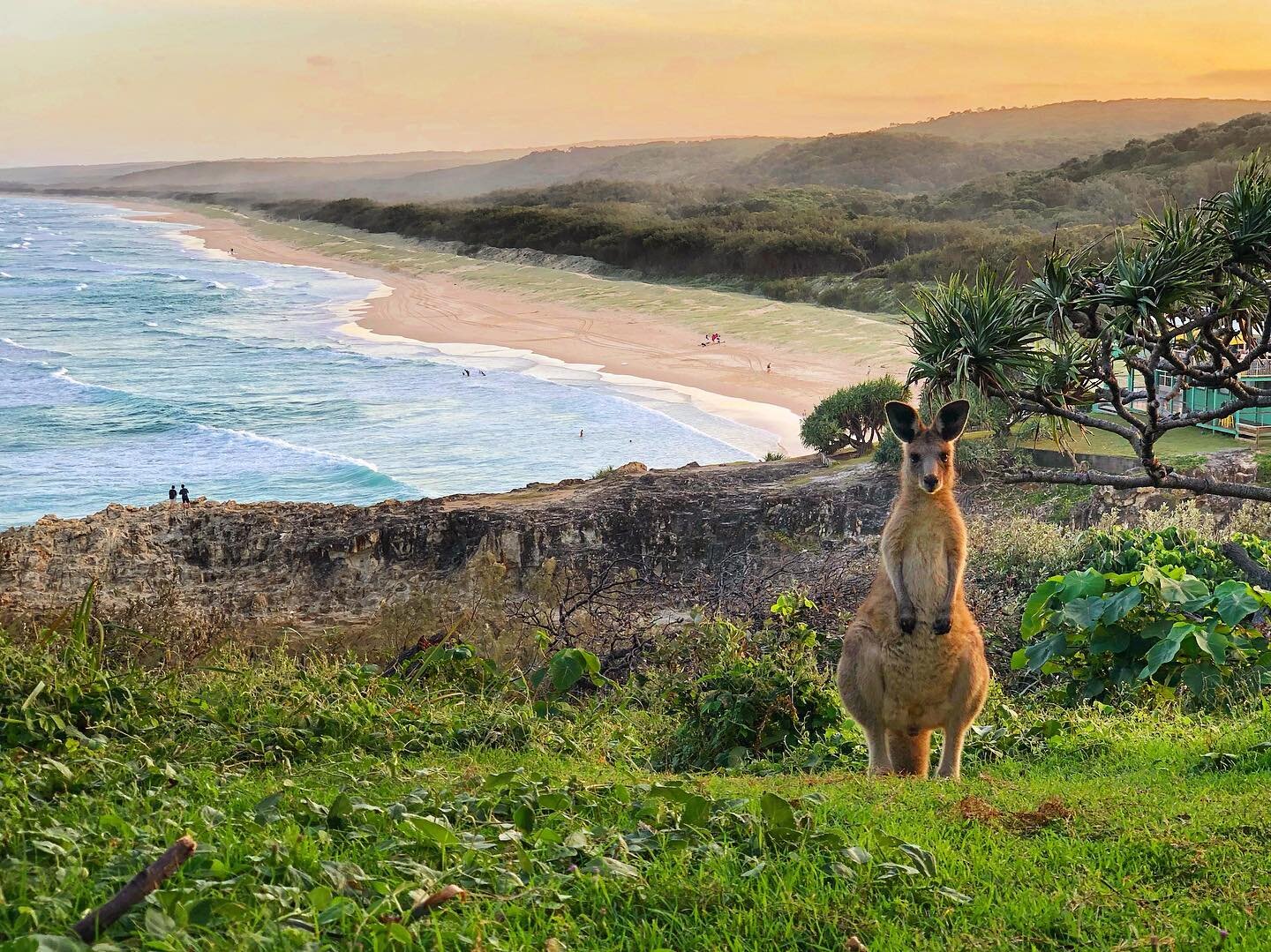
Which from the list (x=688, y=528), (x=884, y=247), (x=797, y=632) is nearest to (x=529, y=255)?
(x=884, y=247)

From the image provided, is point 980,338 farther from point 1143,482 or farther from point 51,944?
point 51,944

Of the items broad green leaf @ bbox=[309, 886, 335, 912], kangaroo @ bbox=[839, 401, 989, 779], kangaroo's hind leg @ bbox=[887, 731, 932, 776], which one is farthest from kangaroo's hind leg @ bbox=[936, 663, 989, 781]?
broad green leaf @ bbox=[309, 886, 335, 912]

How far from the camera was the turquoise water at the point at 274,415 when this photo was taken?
34.6 meters

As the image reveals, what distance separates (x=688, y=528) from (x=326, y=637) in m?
7.28

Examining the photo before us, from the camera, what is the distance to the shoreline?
40.4m

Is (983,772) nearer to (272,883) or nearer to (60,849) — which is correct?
(272,883)

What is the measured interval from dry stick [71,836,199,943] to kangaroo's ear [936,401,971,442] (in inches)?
188

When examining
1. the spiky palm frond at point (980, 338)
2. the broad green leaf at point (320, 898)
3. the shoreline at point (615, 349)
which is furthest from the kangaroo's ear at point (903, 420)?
the shoreline at point (615, 349)

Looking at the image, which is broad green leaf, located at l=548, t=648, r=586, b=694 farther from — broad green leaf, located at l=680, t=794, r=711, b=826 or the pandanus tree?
broad green leaf, located at l=680, t=794, r=711, b=826

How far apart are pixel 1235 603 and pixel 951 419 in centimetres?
296

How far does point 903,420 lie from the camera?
7.08 metres

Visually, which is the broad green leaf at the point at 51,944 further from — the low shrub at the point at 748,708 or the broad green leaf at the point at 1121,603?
the broad green leaf at the point at 1121,603

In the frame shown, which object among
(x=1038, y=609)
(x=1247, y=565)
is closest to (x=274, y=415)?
(x=1038, y=609)

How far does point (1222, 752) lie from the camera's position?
687 cm
